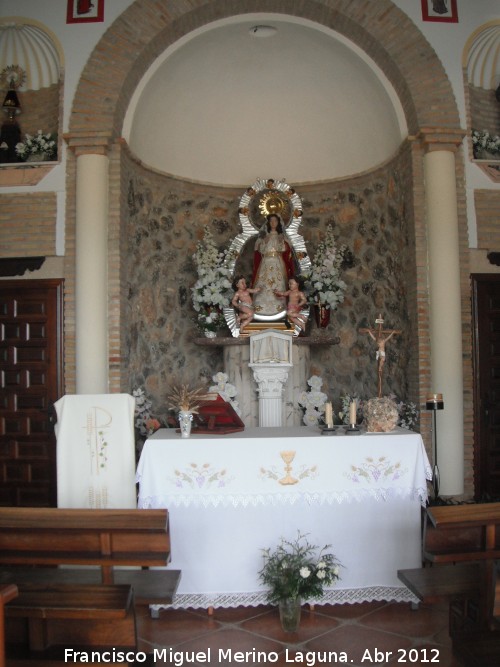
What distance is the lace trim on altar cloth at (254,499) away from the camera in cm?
500

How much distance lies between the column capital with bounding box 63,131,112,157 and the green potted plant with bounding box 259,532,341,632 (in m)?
4.73

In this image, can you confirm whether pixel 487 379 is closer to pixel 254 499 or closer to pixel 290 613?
pixel 254 499

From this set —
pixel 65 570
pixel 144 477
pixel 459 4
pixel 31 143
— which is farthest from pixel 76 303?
pixel 459 4

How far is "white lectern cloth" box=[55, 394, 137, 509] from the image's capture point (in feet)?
16.8

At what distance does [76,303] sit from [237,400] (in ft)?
7.92

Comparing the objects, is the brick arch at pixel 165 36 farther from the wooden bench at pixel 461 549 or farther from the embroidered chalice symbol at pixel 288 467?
the wooden bench at pixel 461 549

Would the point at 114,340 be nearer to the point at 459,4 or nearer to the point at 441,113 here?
the point at 441,113

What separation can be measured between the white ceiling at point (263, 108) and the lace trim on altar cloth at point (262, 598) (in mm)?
5233

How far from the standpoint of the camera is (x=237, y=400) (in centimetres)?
837

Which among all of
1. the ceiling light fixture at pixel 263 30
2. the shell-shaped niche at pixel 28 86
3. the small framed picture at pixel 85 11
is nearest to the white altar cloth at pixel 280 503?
the shell-shaped niche at pixel 28 86

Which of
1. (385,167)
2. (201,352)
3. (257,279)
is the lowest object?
(201,352)

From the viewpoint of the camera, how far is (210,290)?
27.6ft

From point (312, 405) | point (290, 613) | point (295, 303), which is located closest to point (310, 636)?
point (290, 613)

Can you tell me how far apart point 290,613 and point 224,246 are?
5.95 meters
